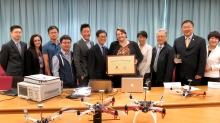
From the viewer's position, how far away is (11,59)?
305 cm

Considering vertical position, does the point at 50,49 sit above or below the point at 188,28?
below

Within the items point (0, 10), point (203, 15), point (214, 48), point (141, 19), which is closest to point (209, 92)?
point (214, 48)

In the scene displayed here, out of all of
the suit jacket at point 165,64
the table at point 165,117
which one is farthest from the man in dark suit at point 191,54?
the table at point 165,117

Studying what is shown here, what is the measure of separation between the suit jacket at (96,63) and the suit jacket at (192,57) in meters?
1.28

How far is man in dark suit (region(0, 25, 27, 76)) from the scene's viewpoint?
9.88ft

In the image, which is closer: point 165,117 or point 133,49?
point 165,117

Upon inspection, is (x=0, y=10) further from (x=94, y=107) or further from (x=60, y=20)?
(x=94, y=107)

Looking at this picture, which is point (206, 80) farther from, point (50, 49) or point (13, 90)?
point (13, 90)

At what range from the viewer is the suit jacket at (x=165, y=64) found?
293 centimetres

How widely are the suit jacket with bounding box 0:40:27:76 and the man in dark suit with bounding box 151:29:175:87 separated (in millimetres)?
2297

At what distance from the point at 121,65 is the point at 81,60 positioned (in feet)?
2.40

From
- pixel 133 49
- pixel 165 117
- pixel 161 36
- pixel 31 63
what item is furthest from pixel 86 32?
pixel 165 117

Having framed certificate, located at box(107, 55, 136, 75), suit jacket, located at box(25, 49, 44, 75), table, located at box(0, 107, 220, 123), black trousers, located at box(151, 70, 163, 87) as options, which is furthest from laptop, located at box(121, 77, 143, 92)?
suit jacket, located at box(25, 49, 44, 75)

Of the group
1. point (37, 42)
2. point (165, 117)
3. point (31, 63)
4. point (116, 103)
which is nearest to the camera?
point (165, 117)
